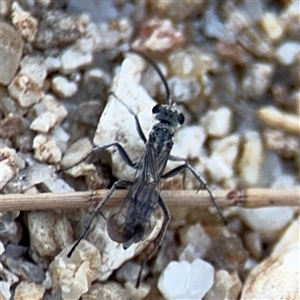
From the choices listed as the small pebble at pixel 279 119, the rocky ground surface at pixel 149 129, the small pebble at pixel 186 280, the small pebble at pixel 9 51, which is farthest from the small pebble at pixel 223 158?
the small pebble at pixel 9 51

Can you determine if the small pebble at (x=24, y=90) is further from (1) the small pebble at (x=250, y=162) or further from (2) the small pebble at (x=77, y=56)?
(1) the small pebble at (x=250, y=162)

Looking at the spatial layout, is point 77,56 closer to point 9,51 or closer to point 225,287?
point 9,51

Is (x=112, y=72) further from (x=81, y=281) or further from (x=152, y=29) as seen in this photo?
(x=81, y=281)

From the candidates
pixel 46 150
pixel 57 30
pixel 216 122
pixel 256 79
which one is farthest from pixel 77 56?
pixel 256 79

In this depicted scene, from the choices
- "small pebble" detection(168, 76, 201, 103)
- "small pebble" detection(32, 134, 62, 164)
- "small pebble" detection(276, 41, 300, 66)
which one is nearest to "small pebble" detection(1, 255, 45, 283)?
"small pebble" detection(32, 134, 62, 164)

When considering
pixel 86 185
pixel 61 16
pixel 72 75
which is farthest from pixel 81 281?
pixel 61 16

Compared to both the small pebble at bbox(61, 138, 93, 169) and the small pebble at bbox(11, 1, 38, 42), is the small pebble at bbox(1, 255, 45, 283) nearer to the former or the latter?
the small pebble at bbox(61, 138, 93, 169)
